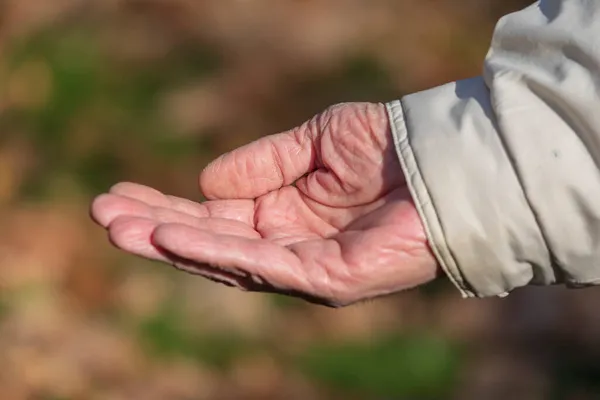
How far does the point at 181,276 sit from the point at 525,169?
1854 mm

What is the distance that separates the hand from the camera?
1362 millimetres

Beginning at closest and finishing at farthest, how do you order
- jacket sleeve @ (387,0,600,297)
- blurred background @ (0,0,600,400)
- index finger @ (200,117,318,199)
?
1. jacket sleeve @ (387,0,600,297)
2. index finger @ (200,117,318,199)
3. blurred background @ (0,0,600,400)

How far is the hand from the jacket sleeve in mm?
62

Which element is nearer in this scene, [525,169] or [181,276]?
[525,169]

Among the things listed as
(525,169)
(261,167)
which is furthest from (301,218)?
(525,169)

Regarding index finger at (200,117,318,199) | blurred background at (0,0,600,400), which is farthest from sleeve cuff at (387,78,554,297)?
blurred background at (0,0,600,400)

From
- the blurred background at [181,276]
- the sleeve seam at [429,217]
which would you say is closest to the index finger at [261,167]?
the sleeve seam at [429,217]

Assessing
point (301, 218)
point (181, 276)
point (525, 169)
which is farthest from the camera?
point (181, 276)

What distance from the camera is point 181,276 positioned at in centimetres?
299

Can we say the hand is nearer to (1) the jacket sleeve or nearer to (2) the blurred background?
(1) the jacket sleeve

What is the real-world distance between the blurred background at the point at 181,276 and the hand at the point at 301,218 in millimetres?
1268

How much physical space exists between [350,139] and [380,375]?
138cm

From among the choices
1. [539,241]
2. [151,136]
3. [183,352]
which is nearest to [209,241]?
[539,241]

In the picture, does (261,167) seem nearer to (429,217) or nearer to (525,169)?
(429,217)
